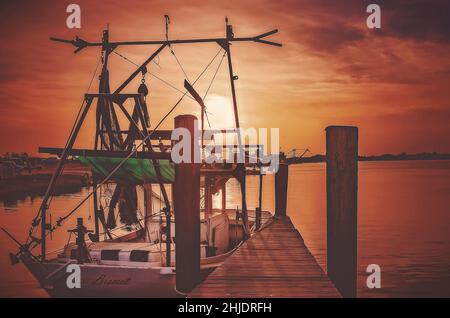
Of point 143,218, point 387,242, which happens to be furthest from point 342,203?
point 387,242

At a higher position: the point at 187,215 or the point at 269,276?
the point at 187,215

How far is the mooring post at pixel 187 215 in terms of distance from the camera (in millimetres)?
7605

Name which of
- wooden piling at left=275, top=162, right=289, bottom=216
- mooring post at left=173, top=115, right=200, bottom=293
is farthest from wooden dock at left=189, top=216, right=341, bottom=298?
wooden piling at left=275, top=162, right=289, bottom=216

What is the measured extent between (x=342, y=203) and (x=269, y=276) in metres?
2.01

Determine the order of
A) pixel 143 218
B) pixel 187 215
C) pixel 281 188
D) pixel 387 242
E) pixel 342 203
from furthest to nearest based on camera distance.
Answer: pixel 387 242, pixel 281 188, pixel 143 218, pixel 342 203, pixel 187 215

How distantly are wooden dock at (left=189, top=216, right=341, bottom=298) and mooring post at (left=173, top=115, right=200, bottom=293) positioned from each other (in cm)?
41

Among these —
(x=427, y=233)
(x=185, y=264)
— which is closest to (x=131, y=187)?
(x=185, y=264)

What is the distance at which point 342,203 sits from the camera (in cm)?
836

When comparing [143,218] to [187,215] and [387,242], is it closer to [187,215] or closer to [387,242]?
[187,215]

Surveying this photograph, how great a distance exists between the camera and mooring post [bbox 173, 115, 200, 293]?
25.0 feet

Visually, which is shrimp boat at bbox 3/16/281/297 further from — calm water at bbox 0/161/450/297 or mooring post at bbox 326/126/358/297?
calm water at bbox 0/161/450/297

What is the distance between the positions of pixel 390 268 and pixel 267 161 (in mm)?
10562

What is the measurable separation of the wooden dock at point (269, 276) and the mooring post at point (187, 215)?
409mm

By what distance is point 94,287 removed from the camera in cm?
1165
